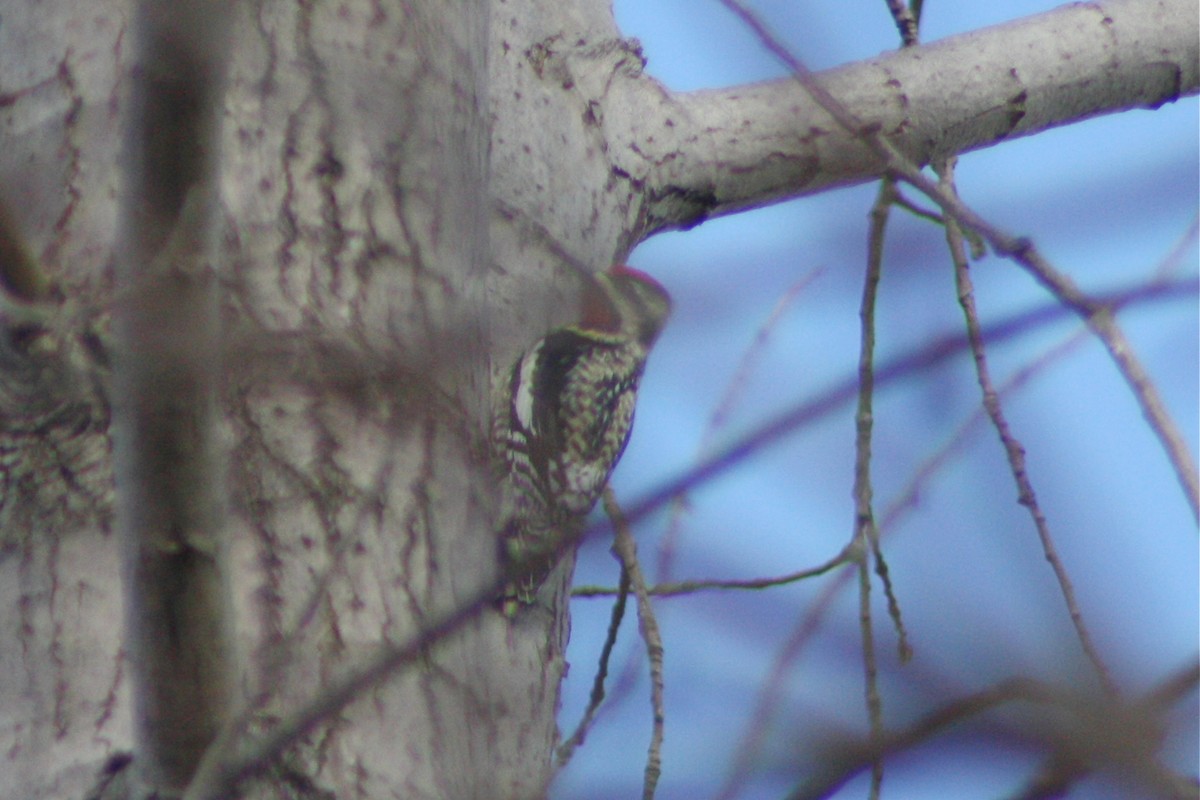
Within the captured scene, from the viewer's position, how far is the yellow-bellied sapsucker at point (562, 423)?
→ 3.45 metres

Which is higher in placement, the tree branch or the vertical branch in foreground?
the tree branch

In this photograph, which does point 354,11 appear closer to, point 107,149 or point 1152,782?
point 107,149

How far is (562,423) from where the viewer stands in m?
3.65

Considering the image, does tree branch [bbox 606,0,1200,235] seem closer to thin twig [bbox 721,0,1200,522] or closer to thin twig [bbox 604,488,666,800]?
thin twig [bbox 604,488,666,800]

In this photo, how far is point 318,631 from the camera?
4.91 ft

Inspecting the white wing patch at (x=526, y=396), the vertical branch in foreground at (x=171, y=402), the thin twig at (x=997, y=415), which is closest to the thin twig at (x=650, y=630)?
the thin twig at (x=997, y=415)

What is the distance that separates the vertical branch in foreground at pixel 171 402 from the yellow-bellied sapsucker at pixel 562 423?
2189mm

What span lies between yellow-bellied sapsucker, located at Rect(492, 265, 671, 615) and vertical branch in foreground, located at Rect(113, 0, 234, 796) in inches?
86.2

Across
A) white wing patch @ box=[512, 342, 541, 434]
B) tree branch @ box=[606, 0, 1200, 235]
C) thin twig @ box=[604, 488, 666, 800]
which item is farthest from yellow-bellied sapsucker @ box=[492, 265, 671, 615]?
thin twig @ box=[604, 488, 666, 800]

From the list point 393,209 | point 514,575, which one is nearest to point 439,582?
point 393,209

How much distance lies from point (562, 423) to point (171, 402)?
105 inches

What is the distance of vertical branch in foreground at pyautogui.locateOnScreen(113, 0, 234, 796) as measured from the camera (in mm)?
884

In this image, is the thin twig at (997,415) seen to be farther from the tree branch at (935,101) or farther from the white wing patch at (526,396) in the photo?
the white wing patch at (526,396)

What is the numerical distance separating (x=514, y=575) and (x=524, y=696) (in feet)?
4.47
